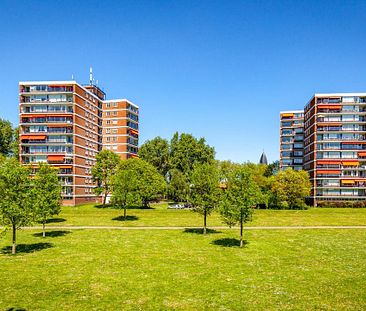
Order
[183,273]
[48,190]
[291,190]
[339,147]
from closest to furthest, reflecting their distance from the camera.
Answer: [183,273] → [48,190] → [291,190] → [339,147]

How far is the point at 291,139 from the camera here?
138 metres

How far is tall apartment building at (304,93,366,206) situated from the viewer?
97.6 m

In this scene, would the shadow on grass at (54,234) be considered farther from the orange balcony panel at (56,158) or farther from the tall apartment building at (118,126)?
the tall apartment building at (118,126)

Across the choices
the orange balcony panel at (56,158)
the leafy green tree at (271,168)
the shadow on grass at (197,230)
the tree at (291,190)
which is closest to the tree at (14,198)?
the shadow on grass at (197,230)

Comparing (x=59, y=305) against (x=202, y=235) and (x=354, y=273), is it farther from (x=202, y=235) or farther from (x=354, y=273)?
(x=202, y=235)

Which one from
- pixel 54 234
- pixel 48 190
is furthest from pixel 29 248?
pixel 48 190

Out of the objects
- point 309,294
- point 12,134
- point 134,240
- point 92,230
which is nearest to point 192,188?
point 134,240

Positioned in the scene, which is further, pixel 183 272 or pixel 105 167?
pixel 105 167

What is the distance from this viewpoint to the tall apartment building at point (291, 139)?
13575cm

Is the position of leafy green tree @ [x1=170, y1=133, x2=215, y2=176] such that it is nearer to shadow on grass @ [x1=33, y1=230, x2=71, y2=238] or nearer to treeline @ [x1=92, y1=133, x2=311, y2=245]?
treeline @ [x1=92, y1=133, x2=311, y2=245]

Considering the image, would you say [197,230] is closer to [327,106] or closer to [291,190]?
[291,190]

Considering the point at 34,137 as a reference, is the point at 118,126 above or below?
above

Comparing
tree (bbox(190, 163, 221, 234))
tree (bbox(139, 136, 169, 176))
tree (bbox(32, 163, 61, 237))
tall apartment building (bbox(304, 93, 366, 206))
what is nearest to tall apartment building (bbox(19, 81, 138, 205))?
tree (bbox(139, 136, 169, 176))

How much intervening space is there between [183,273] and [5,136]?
111206 mm
